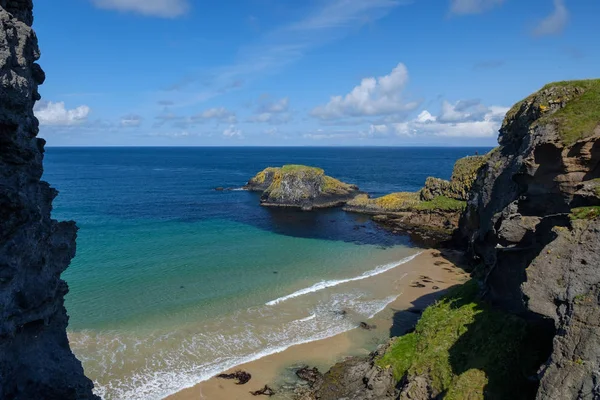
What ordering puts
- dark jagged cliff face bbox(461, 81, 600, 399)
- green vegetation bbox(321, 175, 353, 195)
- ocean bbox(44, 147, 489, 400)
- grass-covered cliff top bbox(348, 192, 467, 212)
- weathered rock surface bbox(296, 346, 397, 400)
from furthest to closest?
green vegetation bbox(321, 175, 353, 195) → grass-covered cliff top bbox(348, 192, 467, 212) → ocean bbox(44, 147, 489, 400) → weathered rock surface bbox(296, 346, 397, 400) → dark jagged cliff face bbox(461, 81, 600, 399)

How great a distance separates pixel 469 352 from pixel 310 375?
31.2ft

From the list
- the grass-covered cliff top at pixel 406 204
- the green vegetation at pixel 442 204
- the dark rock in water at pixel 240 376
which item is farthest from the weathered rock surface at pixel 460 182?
the dark rock in water at pixel 240 376

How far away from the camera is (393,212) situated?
69875 mm

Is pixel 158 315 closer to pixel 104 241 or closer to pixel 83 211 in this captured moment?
pixel 104 241

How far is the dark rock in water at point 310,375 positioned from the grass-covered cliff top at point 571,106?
17.5 meters

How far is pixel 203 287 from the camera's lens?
1394 inches

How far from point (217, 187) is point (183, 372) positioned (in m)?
84.7

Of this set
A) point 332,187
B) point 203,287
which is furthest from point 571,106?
point 332,187

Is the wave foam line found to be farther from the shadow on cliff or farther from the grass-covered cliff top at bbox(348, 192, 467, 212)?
the grass-covered cliff top at bbox(348, 192, 467, 212)

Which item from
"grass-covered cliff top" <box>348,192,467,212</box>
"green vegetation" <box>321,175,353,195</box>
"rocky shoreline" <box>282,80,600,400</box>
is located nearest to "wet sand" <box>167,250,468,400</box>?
"rocky shoreline" <box>282,80,600,400</box>

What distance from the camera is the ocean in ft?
80.9

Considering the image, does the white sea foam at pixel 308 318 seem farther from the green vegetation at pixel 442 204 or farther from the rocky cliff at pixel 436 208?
the green vegetation at pixel 442 204

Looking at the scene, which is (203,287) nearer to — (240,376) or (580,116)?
Answer: (240,376)

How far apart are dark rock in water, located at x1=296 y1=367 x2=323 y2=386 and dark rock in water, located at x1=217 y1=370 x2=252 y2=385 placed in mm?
2972
